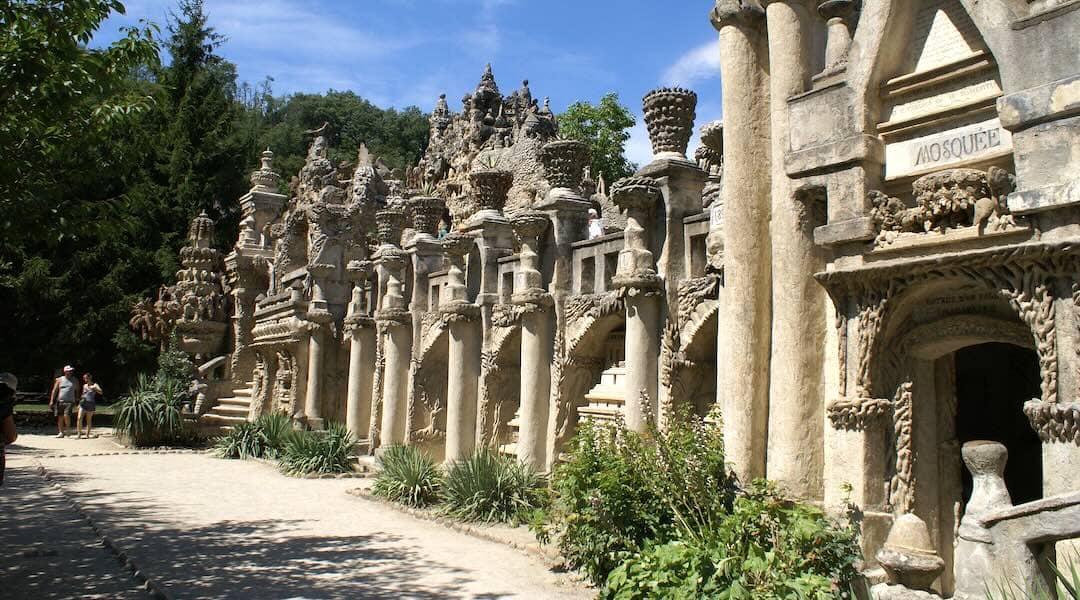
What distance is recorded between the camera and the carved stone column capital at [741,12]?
821 cm

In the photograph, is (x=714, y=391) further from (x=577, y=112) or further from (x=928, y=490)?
(x=577, y=112)

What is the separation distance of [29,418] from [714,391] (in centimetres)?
2389

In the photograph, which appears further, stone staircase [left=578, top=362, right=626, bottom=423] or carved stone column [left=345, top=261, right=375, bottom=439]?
carved stone column [left=345, top=261, right=375, bottom=439]

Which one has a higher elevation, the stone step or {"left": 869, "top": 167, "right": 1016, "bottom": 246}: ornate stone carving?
{"left": 869, "top": 167, "right": 1016, "bottom": 246}: ornate stone carving

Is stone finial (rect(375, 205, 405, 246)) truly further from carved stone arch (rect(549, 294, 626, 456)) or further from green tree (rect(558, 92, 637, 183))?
green tree (rect(558, 92, 637, 183))

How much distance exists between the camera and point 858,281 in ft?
22.8

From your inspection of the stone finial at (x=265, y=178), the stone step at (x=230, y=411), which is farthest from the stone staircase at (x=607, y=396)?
the stone finial at (x=265, y=178)

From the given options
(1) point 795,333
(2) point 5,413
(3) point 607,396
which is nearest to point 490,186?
(3) point 607,396

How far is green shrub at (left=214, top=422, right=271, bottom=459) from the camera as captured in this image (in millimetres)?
20016

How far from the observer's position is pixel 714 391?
Result: 417 inches

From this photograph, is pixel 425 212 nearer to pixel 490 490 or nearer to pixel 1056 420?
pixel 490 490

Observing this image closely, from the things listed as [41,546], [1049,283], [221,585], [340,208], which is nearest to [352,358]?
[340,208]

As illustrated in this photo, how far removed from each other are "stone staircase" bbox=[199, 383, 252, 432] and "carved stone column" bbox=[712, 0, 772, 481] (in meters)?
18.8

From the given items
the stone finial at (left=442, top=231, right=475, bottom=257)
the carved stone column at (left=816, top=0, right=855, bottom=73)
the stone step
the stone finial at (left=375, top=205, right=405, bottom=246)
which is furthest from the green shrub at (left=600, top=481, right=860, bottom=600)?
the stone step
